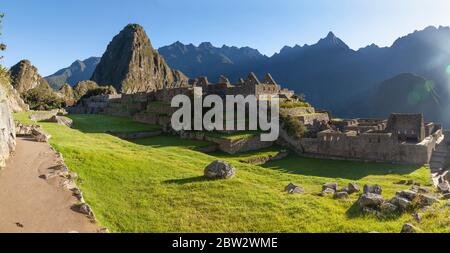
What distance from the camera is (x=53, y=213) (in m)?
12.3

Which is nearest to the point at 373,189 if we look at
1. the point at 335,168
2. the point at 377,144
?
the point at 335,168

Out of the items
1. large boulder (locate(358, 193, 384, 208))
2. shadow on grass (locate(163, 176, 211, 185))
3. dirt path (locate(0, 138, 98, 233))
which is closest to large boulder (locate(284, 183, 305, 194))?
large boulder (locate(358, 193, 384, 208))

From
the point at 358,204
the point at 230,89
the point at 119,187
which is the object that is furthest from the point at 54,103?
the point at 358,204

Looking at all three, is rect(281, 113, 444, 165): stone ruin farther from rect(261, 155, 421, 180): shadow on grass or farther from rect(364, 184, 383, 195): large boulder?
rect(364, 184, 383, 195): large boulder

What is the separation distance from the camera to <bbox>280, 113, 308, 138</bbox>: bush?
123 feet

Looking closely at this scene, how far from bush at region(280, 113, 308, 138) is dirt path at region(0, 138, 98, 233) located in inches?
1000

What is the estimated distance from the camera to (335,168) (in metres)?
30.9

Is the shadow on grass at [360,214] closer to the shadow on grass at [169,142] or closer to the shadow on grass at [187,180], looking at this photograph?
the shadow on grass at [187,180]

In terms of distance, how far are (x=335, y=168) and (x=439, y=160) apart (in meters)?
12.9

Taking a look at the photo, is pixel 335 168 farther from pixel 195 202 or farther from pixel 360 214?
pixel 195 202

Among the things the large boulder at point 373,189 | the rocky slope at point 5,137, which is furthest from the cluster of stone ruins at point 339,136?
the rocky slope at point 5,137

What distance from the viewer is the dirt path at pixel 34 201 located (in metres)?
11.4

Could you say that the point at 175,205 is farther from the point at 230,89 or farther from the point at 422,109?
the point at 422,109
